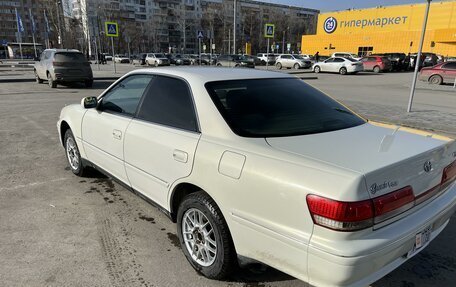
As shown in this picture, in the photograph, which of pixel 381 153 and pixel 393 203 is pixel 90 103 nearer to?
pixel 381 153

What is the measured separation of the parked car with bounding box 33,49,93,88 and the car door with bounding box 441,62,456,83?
65.4ft

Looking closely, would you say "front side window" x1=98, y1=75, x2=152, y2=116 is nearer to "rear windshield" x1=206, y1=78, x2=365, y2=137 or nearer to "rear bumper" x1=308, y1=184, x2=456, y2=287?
"rear windshield" x1=206, y1=78, x2=365, y2=137

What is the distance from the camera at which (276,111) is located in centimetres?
298

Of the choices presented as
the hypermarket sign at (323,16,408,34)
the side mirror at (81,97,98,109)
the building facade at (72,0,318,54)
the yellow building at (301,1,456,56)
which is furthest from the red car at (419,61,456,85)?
the building facade at (72,0,318,54)

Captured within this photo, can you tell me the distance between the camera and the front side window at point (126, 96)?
362 cm

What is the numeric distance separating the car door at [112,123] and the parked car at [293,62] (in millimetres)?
34234

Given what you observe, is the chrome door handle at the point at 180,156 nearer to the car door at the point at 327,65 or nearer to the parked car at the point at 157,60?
the car door at the point at 327,65

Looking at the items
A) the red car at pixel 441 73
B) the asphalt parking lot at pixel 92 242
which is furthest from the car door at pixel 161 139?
the red car at pixel 441 73

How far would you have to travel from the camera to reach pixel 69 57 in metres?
16.0

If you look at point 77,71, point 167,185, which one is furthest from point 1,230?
A: point 77,71

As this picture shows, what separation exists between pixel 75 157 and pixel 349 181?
4.12m

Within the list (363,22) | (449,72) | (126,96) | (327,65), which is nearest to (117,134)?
(126,96)

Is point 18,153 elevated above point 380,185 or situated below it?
below

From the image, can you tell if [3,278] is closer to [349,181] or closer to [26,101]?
[349,181]
